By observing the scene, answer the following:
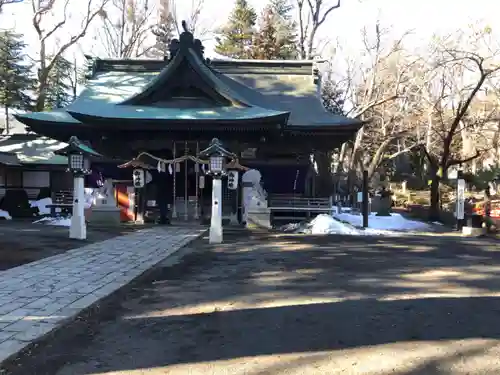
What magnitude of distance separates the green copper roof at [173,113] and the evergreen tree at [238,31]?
82.8 feet

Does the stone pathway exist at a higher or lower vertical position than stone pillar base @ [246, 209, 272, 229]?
lower

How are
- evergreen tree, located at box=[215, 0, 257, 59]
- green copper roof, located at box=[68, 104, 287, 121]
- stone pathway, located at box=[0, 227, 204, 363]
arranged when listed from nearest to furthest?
stone pathway, located at box=[0, 227, 204, 363], green copper roof, located at box=[68, 104, 287, 121], evergreen tree, located at box=[215, 0, 257, 59]

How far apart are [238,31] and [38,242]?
36.3m

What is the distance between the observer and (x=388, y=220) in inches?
852

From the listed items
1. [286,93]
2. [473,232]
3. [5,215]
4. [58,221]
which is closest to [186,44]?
[286,93]

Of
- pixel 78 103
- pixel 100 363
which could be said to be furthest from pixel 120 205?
pixel 100 363

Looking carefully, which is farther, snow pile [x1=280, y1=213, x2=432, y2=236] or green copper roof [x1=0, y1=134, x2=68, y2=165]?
green copper roof [x1=0, y1=134, x2=68, y2=165]

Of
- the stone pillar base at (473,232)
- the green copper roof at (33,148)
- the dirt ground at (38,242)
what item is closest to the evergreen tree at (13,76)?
the green copper roof at (33,148)

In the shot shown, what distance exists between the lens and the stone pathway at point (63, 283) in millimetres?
5262

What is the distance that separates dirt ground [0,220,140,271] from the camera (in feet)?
33.0

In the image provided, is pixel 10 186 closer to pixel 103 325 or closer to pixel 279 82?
pixel 279 82

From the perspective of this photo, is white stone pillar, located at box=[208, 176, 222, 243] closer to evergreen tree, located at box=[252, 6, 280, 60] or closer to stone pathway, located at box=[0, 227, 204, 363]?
stone pathway, located at box=[0, 227, 204, 363]

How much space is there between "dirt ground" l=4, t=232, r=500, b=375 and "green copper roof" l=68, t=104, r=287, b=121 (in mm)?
8253

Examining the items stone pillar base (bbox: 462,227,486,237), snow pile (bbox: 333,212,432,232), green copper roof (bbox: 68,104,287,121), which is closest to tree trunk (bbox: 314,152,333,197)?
snow pile (bbox: 333,212,432,232)
